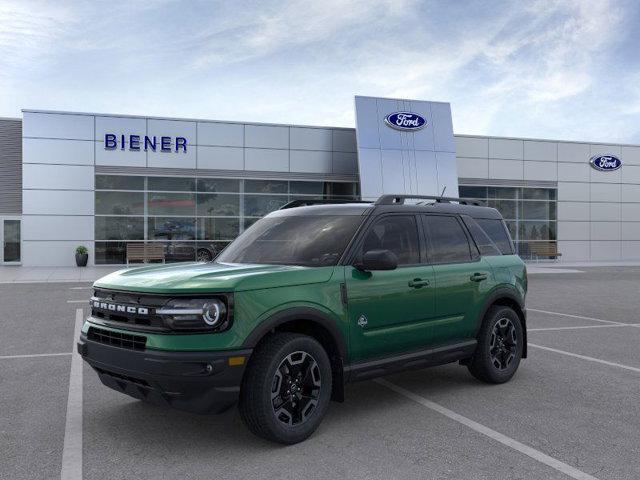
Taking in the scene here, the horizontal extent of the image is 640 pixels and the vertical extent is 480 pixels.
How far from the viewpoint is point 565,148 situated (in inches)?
1253

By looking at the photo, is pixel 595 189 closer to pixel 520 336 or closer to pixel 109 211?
pixel 109 211

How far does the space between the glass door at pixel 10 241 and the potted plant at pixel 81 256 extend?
3.87 meters

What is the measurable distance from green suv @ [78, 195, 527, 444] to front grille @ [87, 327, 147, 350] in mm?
12

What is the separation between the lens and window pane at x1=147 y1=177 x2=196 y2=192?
85.1 ft

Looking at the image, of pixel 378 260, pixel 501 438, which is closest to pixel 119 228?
pixel 378 260

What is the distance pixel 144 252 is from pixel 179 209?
243 cm

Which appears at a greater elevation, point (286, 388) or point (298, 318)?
point (298, 318)

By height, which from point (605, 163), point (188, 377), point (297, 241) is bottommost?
point (188, 377)

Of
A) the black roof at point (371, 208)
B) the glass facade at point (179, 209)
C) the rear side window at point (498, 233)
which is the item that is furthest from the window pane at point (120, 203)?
the rear side window at point (498, 233)

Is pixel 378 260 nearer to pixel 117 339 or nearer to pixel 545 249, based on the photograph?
pixel 117 339

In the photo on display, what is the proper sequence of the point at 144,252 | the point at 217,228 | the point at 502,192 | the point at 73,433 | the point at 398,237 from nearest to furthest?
the point at 73,433
the point at 398,237
the point at 144,252
the point at 217,228
the point at 502,192

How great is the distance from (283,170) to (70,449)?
2351 centimetres

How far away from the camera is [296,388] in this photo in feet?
14.2

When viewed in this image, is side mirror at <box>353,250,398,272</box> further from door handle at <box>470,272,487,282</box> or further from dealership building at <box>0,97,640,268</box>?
dealership building at <box>0,97,640,268</box>
